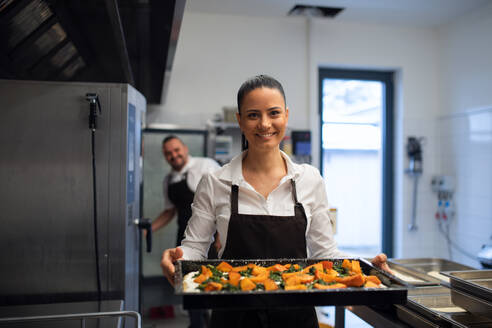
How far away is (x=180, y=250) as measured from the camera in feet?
3.79

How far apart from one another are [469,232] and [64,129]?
4.00 meters

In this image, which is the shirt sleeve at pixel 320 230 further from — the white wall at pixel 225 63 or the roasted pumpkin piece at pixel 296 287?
the white wall at pixel 225 63

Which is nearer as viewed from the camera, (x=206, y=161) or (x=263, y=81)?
(x=263, y=81)

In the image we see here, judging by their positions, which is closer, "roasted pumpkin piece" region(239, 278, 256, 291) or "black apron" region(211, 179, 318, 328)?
"roasted pumpkin piece" region(239, 278, 256, 291)

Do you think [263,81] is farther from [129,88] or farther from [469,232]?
[469,232]

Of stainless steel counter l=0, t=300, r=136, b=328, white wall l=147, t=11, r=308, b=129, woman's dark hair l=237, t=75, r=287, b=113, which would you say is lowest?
stainless steel counter l=0, t=300, r=136, b=328

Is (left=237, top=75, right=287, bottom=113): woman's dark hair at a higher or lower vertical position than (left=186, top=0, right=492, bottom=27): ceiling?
lower

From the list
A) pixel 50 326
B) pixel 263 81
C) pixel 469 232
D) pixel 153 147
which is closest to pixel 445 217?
pixel 469 232

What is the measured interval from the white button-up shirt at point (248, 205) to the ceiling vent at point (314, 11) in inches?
117

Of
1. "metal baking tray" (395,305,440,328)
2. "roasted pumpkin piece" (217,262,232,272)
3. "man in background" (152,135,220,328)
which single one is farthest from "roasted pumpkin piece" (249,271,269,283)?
"man in background" (152,135,220,328)

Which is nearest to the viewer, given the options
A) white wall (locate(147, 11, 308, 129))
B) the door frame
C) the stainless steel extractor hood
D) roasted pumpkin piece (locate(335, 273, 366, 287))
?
roasted pumpkin piece (locate(335, 273, 366, 287))

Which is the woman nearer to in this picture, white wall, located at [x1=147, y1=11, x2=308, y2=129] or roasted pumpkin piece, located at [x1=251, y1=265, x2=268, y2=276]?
roasted pumpkin piece, located at [x1=251, y1=265, x2=268, y2=276]

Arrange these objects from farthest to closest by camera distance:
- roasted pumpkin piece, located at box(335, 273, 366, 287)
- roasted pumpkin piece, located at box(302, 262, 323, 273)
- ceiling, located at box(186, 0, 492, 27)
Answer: ceiling, located at box(186, 0, 492, 27) → roasted pumpkin piece, located at box(302, 262, 323, 273) → roasted pumpkin piece, located at box(335, 273, 366, 287)

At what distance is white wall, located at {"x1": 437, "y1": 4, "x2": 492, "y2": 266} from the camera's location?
394 centimetres
